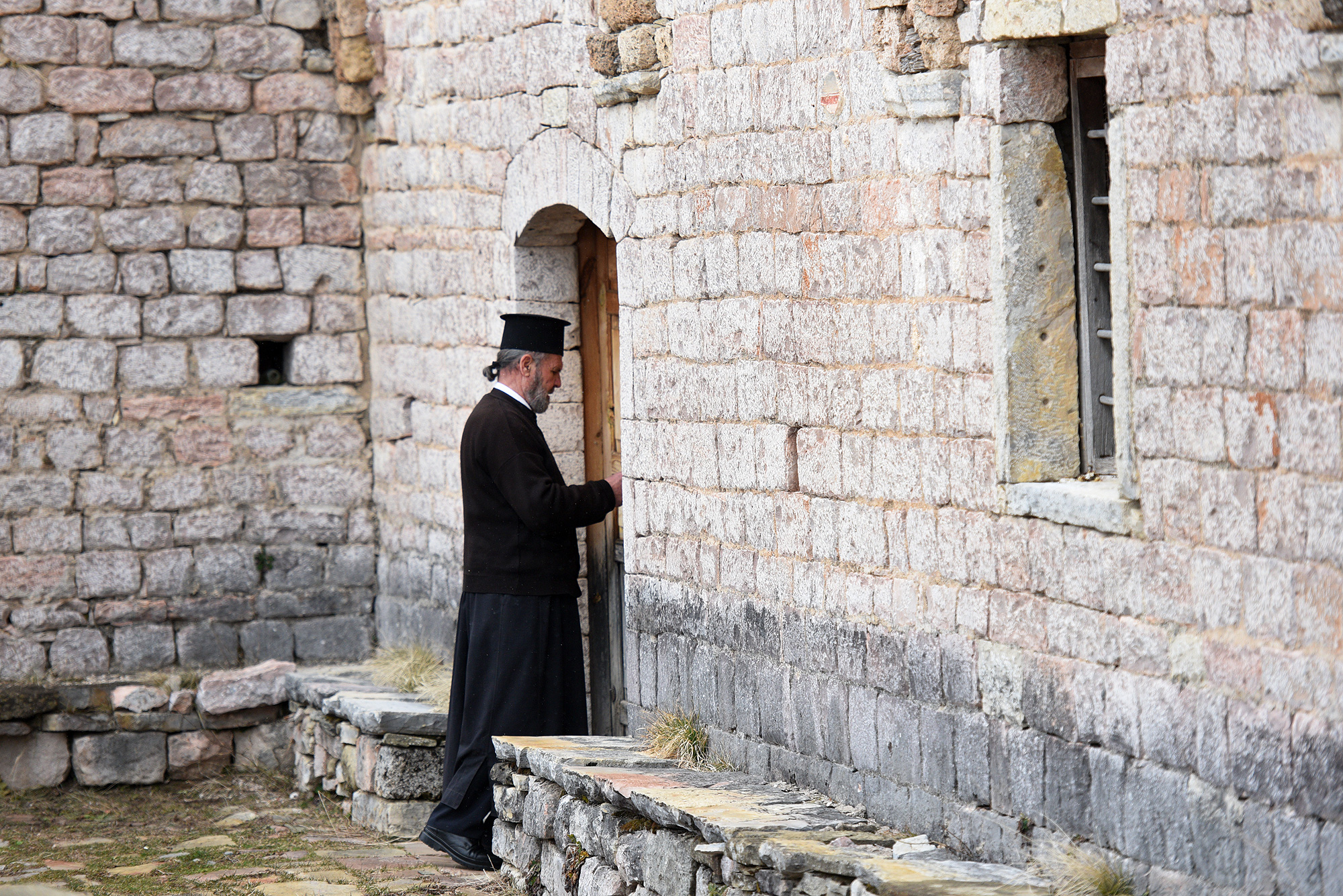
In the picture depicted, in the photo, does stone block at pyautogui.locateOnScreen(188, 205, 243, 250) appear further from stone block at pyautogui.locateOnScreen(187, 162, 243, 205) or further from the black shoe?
the black shoe

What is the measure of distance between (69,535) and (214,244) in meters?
1.74

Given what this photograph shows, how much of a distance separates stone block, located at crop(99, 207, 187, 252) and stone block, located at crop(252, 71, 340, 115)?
0.78 m

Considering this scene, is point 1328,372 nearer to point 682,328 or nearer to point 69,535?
point 682,328

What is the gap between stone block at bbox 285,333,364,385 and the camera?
9297mm

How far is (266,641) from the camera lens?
364 inches

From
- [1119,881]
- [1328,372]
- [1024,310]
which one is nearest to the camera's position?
[1328,372]

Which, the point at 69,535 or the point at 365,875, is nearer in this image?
the point at 365,875

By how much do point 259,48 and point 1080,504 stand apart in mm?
6264

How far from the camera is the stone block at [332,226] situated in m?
9.28

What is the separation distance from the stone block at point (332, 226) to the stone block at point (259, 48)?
0.79m

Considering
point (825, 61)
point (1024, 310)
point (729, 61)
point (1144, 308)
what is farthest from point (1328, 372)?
point (729, 61)

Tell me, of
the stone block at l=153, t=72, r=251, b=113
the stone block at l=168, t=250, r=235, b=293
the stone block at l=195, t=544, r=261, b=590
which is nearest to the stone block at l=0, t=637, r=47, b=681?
the stone block at l=195, t=544, r=261, b=590

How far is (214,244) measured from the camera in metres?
9.16

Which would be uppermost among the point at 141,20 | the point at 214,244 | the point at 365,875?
the point at 141,20
